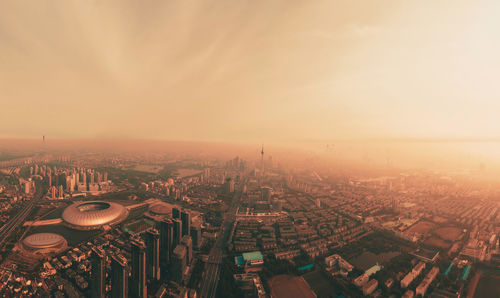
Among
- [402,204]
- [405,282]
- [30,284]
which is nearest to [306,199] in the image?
[402,204]

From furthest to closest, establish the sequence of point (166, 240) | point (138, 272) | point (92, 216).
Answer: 1. point (92, 216)
2. point (166, 240)
3. point (138, 272)

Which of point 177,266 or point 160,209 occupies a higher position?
point 177,266

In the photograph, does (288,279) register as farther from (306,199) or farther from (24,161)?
(24,161)

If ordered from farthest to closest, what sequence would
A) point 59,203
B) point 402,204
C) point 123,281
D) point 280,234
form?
point 402,204 → point 59,203 → point 280,234 → point 123,281

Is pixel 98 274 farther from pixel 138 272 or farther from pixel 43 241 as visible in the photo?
pixel 43 241

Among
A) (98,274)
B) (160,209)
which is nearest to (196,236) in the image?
(98,274)

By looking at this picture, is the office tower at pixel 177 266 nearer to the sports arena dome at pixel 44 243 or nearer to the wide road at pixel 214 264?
A: the wide road at pixel 214 264
